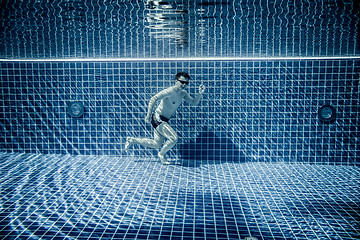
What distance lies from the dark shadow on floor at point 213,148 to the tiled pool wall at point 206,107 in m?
0.02

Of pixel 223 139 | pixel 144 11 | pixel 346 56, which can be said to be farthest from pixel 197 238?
pixel 346 56

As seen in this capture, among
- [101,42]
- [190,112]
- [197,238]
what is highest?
[101,42]

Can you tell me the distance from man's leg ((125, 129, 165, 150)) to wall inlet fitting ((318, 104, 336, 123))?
3.05 meters

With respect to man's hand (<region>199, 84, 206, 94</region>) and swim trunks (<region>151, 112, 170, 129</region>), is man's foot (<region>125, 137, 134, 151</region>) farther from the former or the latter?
man's hand (<region>199, 84, 206, 94</region>)

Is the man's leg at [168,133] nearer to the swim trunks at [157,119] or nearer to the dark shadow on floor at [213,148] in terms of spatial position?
the swim trunks at [157,119]

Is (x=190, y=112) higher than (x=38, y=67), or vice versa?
(x=38, y=67)

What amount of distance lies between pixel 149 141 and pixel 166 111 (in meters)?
0.66

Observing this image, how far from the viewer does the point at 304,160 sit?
5039mm

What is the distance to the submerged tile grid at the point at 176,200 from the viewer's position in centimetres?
246

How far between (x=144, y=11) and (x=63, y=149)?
12.7 ft

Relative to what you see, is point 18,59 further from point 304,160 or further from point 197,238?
point 304,160

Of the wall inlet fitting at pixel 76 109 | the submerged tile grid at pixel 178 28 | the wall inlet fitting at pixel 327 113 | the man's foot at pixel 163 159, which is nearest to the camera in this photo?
the submerged tile grid at pixel 178 28

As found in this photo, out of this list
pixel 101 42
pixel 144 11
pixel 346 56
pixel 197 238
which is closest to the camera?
pixel 197 238

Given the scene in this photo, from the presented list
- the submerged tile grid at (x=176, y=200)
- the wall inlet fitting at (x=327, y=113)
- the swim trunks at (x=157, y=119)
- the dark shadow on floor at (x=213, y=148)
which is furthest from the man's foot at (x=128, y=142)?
the wall inlet fitting at (x=327, y=113)
